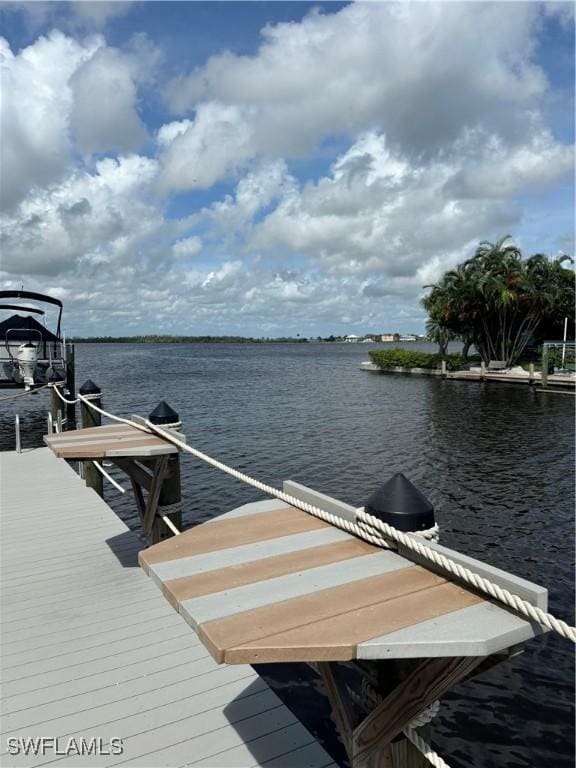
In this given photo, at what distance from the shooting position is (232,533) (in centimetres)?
269

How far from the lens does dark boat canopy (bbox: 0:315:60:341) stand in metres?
21.3

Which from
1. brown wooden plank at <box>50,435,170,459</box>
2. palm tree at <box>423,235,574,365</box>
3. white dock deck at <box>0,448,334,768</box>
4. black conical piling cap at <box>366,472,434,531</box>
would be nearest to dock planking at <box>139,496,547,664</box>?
black conical piling cap at <box>366,472,434,531</box>

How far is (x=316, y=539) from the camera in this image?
8.68 ft

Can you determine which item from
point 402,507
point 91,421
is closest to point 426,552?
point 402,507

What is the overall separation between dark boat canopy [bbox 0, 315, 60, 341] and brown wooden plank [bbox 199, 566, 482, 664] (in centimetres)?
2152

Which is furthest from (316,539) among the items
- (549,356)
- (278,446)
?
(549,356)

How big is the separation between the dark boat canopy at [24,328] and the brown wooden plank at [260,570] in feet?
69.2

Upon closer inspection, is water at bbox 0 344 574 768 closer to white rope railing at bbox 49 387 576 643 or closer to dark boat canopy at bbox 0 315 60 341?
white rope railing at bbox 49 387 576 643

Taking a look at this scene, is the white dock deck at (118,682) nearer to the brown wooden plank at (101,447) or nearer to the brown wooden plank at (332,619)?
the brown wooden plank at (101,447)

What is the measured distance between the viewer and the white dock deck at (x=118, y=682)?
10.2 ft

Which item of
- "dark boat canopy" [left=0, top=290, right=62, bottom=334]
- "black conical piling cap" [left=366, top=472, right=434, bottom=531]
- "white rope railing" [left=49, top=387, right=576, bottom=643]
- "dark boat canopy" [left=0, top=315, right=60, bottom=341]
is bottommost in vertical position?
"white rope railing" [left=49, top=387, right=576, bottom=643]

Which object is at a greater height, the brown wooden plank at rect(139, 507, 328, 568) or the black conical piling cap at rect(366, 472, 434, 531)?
the black conical piling cap at rect(366, 472, 434, 531)

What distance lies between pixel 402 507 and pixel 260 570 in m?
0.72

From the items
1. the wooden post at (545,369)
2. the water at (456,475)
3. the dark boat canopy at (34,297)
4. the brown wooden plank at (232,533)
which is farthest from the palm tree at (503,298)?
the brown wooden plank at (232,533)
